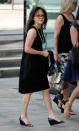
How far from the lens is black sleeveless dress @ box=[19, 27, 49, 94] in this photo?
6.62 metres

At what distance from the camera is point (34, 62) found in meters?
6.63

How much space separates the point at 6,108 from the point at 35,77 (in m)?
1.65

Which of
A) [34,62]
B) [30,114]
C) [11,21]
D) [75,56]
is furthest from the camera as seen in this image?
[11,21]

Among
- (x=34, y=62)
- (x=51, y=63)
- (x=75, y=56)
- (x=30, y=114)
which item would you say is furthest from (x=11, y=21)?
(x=75, y=56)

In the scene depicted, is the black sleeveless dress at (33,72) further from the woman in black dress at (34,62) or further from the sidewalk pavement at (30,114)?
the sidewalk pavement at (30,114)

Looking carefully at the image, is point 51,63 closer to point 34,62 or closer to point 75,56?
point 34,62

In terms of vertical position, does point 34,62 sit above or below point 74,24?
below

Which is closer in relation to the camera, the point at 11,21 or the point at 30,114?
the point at 30,114

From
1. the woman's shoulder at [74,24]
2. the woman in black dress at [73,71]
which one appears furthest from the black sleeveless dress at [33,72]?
the woman's shoulder at [74,24]

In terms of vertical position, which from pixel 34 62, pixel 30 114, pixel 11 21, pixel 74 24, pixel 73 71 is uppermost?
pixel 74 24

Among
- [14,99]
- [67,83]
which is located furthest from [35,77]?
[14,99]

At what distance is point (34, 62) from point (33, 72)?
122 mm

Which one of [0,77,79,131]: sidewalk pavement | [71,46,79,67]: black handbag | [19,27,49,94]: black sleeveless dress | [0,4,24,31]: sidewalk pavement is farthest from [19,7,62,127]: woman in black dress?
[0,4,24,31]: sidewalk pavement

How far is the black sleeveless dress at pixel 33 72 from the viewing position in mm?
6617
